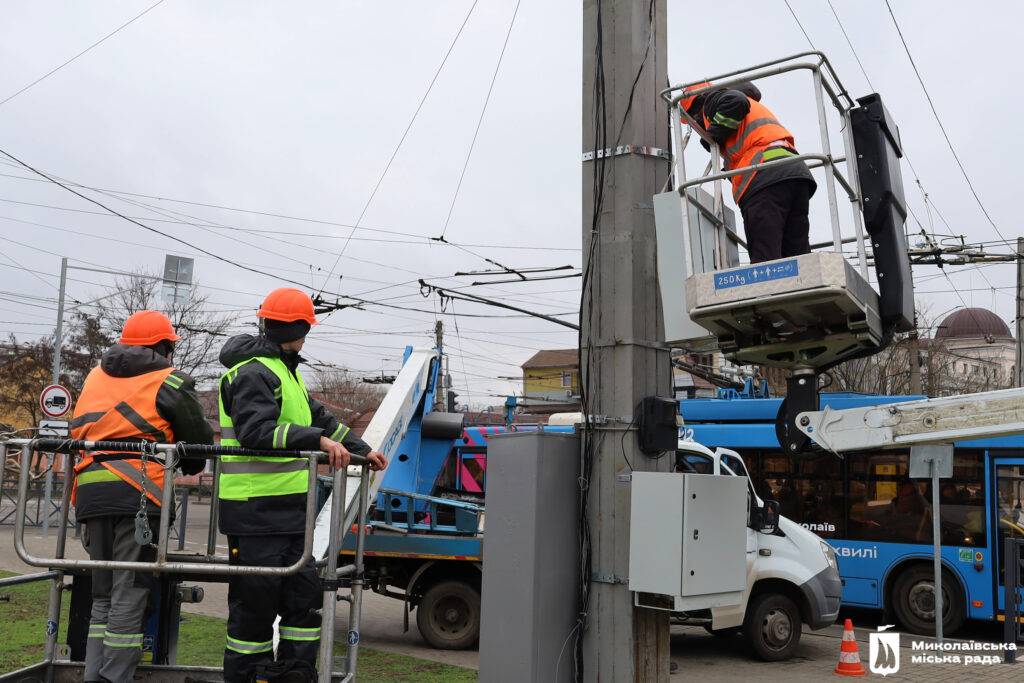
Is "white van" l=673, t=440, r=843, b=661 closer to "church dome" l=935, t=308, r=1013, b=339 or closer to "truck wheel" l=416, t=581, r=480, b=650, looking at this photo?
"truck wheel" l=416, t=581, r=480, b=650

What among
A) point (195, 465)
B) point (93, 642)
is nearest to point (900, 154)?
point (195, 465)

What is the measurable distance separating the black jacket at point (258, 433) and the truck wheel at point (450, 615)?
6.10 metres

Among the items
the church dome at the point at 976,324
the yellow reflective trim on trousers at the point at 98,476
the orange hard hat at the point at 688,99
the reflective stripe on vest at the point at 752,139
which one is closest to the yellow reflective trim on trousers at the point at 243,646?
the yellow reflective trim on trousers at the point at 98,476

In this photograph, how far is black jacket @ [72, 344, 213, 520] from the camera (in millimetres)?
4500

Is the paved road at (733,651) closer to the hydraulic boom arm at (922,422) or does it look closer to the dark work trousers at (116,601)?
the dark work trousers at (116,601)

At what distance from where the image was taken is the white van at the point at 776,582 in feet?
34.0

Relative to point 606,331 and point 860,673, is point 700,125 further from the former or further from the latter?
point 860,673

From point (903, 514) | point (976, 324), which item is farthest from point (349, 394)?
point (903, 514)

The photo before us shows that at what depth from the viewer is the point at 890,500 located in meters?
13.3

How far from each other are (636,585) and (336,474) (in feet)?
6.73

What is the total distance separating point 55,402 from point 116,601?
1513cm

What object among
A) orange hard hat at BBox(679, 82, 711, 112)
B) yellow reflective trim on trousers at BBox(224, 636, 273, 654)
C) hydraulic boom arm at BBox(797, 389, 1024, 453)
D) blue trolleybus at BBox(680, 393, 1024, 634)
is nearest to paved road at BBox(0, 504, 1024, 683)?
blue trolleybus at BBox(680, 393, 1024, 634)

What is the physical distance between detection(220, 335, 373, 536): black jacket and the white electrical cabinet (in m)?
1.93

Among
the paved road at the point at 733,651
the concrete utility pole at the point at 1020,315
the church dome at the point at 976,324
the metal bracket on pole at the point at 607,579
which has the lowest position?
the paved road at the point at 733,651
